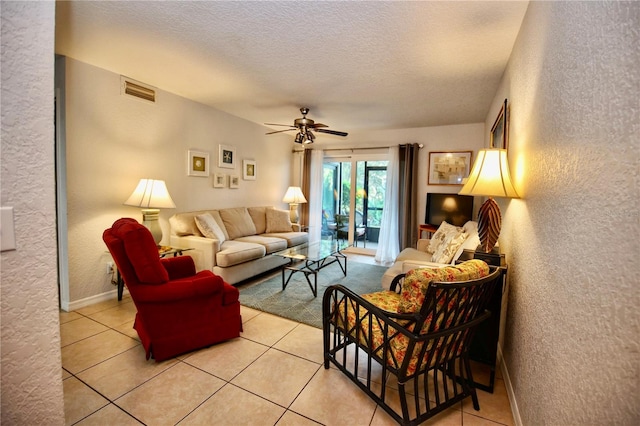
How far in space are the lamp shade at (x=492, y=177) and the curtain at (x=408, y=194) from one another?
3231 millimetres

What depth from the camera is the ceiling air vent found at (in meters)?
3.09

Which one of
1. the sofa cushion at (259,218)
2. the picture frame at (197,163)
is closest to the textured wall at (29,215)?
the picture frame at (197,163)

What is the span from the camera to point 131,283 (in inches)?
75.0

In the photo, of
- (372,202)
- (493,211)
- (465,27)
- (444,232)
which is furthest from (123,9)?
(372,202)

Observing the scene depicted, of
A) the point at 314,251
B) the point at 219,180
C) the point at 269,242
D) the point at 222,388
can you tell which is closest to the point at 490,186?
the point at 222,388

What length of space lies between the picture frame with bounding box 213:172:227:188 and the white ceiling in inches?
44.7

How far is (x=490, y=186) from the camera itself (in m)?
1.83

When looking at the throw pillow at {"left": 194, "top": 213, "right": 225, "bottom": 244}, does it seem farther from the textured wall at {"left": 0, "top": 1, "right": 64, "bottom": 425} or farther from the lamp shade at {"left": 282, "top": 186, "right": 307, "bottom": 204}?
the textured wall at {"left": 0, "top": 1, "right": 64, "bottom": 425}

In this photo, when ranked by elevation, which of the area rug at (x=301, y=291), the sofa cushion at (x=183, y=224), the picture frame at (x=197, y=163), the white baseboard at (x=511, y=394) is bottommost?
the white baseboard at (x=511, y=394)

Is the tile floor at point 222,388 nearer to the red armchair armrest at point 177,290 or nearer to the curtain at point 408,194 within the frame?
the red armchair armrest at point 177,290

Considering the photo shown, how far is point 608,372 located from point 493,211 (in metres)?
1.30

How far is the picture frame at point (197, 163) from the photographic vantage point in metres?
3.95

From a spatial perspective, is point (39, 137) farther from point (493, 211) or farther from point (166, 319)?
point (493, 211)

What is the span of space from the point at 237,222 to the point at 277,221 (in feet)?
2.64
